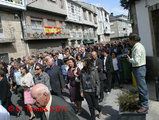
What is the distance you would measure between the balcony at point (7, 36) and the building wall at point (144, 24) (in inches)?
473

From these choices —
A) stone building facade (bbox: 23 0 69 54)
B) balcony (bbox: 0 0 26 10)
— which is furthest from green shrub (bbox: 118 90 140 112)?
stone building facade (bbox: 23 0 69 54)

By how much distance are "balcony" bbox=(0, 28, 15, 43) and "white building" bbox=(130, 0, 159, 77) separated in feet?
39.1

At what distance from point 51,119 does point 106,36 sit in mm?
41542

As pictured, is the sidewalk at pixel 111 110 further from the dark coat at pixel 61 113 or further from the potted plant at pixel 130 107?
the dark coat at pixel 61 113

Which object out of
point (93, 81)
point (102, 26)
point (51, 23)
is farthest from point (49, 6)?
point (102, 26)

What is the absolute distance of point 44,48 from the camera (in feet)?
58.7

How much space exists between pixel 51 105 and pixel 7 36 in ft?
46.1

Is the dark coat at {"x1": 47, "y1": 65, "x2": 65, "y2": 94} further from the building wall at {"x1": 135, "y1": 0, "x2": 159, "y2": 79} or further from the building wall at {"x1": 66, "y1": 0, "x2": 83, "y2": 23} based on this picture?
the building wall at {"x1": 66, "y1": 0, "x2": 83, "y2": 23}

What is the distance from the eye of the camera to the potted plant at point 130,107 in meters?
2.69

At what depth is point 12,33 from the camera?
1406 centimetres

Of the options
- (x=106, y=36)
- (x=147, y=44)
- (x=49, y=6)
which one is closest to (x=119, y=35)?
(x=106, y=36)

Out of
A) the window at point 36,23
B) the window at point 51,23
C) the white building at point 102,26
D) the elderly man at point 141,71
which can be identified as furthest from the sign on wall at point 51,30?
the white building at point 102,26

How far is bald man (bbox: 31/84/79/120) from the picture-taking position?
6.01 feet

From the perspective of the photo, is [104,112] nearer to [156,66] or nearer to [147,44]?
[156,66]
